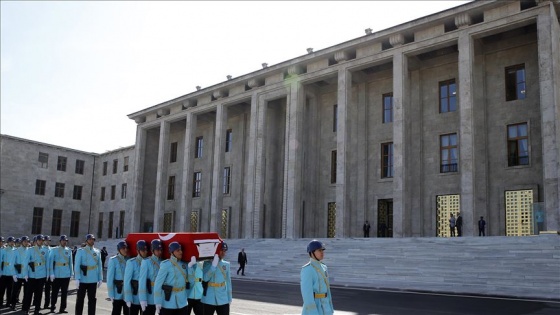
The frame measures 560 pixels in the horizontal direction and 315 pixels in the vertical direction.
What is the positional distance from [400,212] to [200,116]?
76.5 feet

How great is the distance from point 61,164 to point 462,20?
151ft

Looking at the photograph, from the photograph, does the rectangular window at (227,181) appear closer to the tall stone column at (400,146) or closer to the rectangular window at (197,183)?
the rectangular window at (197,183)

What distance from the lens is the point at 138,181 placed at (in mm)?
48719

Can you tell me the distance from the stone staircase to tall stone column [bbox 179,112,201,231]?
16.3 meters

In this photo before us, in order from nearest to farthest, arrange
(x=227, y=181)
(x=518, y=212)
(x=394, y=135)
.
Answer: (x=518, y=212) → (x=394, y=135) → (x=227, y=181)

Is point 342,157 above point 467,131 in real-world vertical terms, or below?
below

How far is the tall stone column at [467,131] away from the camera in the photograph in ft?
85.9

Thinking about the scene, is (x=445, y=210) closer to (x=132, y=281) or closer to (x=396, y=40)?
(x=396, y=40)

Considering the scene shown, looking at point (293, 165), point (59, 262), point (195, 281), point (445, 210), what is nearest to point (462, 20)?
point (445, 210)

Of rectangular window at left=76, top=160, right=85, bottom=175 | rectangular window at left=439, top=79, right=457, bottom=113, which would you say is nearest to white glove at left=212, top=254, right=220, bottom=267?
rectangular window at left=439, top=79, right=457, bottom=113

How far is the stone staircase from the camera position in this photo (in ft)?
60.8

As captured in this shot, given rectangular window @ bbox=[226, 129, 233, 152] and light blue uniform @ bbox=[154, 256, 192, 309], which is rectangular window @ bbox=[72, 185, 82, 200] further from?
light blue uniform @ bbox=[154, 256, 192, 309]

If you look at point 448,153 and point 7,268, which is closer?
point 7,268

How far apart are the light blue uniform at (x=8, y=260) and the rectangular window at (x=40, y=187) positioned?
137ft
